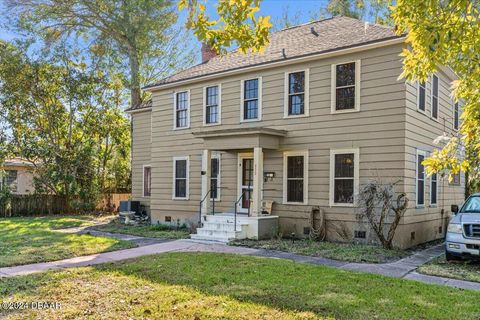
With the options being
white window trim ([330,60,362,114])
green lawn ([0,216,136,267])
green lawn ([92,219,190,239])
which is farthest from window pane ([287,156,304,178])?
green lawn ([0,216,136,267])

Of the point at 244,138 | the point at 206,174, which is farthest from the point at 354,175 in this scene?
the point at 206,174

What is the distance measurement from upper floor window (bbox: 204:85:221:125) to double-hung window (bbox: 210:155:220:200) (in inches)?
54.9

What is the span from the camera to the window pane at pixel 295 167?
12.6 metres

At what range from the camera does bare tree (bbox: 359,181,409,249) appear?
10.4 metres

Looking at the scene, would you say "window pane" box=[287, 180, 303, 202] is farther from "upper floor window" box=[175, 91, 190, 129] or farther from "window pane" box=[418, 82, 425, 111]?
"upper floor window" box=[175, 91, 190, 129]

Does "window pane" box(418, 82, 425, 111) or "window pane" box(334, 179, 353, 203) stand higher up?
"window pane" box(418, 82, 425, 111)

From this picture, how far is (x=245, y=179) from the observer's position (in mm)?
13977

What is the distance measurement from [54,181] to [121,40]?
9.24m

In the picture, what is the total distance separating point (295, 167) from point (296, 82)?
2.66 metres

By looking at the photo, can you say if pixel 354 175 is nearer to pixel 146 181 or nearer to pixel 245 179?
pixel 245 179

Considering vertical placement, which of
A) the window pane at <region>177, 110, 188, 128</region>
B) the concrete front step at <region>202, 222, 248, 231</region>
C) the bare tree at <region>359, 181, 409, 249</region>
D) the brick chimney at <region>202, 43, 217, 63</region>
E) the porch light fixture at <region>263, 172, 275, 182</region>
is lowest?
the concrete front step at <region>202, 222, 248, 231</region>

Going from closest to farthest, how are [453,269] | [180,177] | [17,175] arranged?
[453,269] → [180,177] → [17,175]

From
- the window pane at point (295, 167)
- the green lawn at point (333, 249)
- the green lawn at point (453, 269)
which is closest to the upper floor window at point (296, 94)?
the window pane at point (295, 167)

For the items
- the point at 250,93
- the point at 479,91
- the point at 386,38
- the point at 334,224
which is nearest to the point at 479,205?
the point at 334,224
